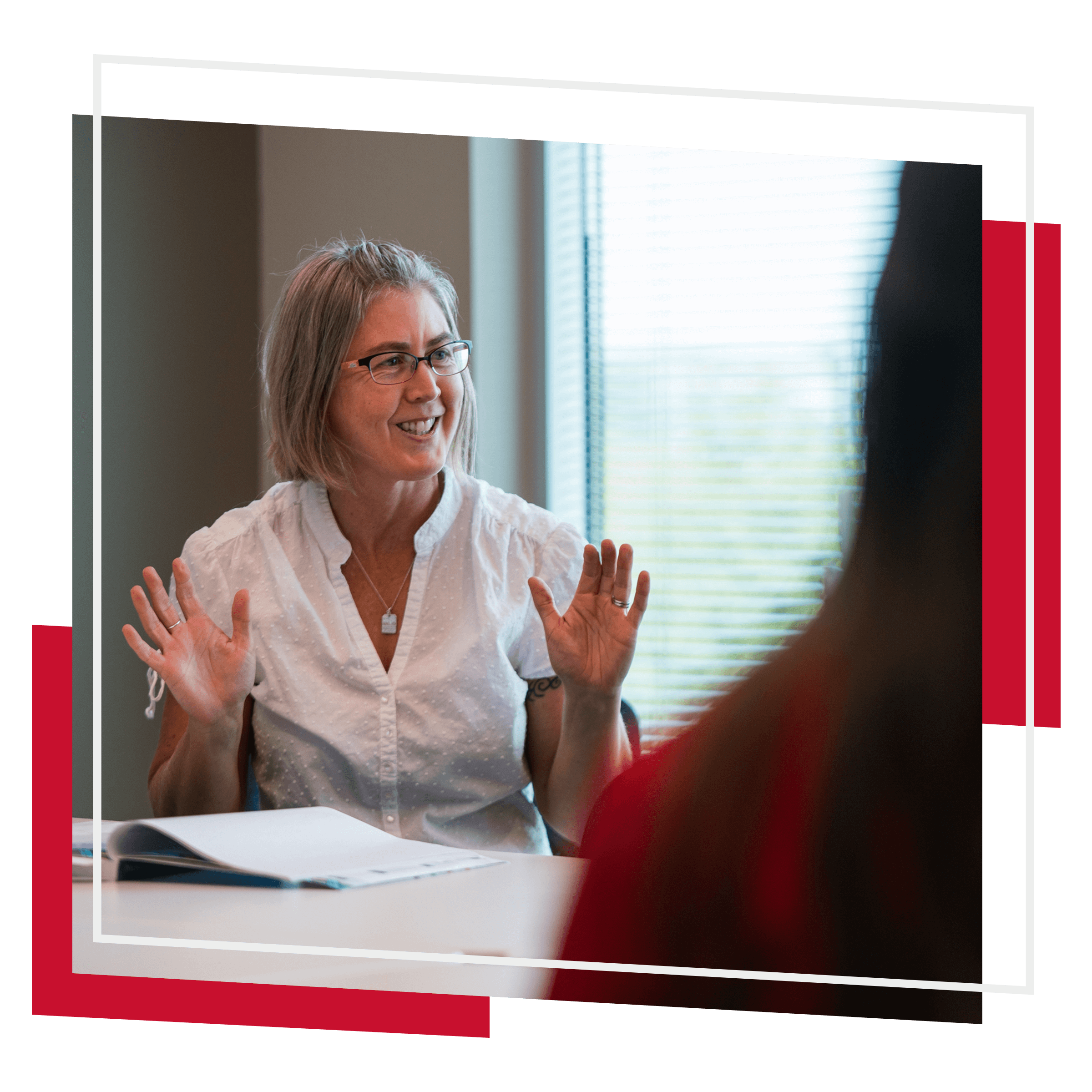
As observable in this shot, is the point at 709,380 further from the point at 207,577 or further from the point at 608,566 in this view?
the point at 207,577

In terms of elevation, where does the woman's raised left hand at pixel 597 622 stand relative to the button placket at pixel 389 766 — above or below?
above

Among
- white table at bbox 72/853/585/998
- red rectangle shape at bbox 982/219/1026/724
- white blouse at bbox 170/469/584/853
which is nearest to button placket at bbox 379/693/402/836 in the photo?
white blouse at bbox 170/469/584/853

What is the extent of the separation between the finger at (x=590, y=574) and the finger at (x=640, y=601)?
4cm

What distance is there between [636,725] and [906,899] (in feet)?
1.06

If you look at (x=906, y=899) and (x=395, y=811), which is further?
(x=395, y=811)

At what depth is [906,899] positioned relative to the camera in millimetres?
962

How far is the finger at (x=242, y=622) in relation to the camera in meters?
1.08

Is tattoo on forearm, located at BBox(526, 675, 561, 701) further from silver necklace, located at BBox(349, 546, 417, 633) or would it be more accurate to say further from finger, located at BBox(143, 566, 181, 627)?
finger, located at BBox(143, 566, 181, 627)

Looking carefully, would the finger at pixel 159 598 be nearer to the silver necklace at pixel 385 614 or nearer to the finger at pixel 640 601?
the silver necklace at pixel 385 614

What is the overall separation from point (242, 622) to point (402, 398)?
1.05 ft

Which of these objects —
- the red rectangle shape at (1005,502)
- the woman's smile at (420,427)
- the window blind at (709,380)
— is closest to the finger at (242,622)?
the woman's smile at (420,427)
